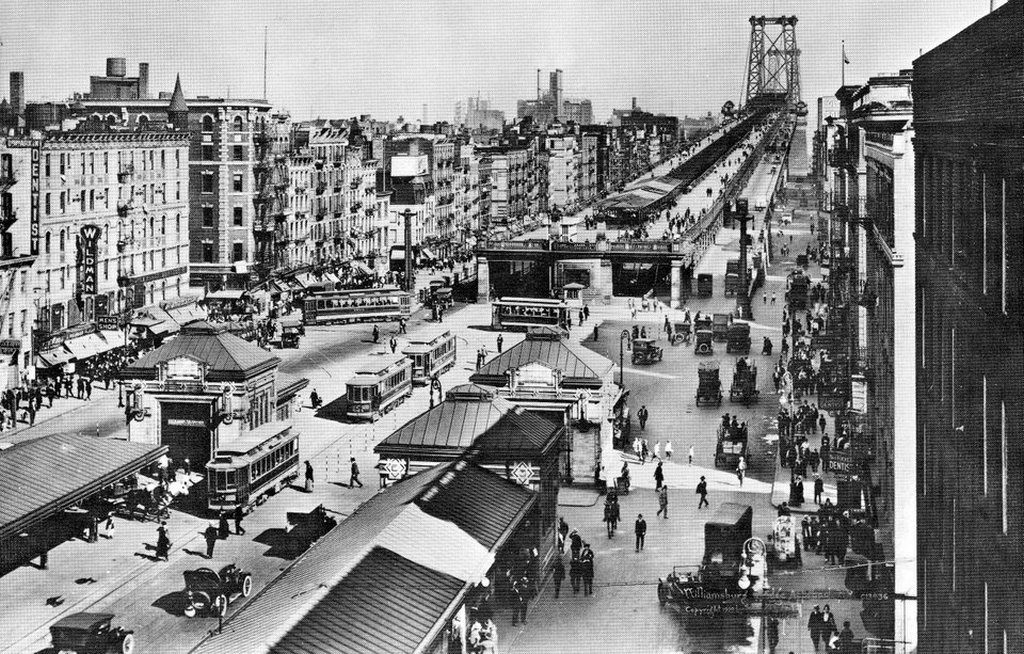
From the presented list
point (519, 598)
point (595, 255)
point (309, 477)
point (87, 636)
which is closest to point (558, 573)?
point (519, 598)

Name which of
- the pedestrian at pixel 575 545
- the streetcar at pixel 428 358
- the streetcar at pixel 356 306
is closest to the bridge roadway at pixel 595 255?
the streetcar at pixel 356 306

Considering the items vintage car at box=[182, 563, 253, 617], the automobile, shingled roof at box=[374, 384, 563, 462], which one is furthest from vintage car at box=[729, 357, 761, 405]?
the automobile

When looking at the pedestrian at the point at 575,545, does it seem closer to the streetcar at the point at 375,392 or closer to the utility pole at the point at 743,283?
the streetcar at the point at 375,392

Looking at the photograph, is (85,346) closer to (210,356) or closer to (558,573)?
(210,356)

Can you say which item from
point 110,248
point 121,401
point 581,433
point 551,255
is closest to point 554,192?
point 551,255

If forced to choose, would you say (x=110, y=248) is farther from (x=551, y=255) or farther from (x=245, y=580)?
(x=245, y=580)

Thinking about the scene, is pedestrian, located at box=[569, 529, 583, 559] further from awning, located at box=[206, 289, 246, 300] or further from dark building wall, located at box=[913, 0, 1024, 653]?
awning, located at box=[206, 289, 246, 300]
